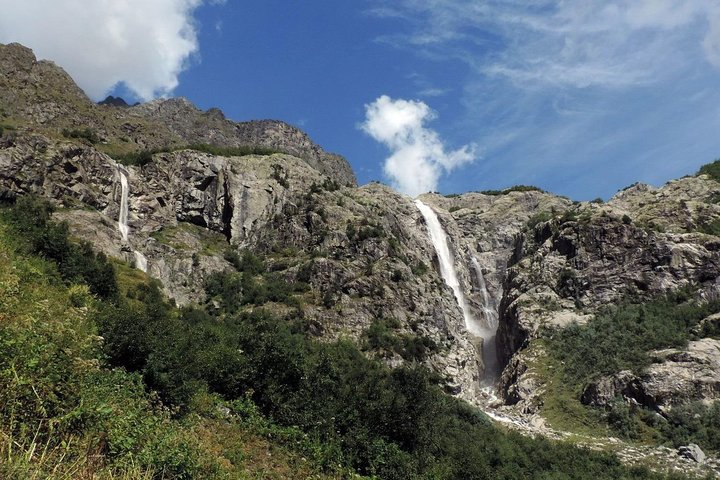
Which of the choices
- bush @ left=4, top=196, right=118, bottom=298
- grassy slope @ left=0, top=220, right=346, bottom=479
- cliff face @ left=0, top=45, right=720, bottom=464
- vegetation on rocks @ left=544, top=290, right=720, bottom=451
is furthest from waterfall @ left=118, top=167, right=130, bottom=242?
grassy slope @ left=0, top=220, right=346, bottom=479

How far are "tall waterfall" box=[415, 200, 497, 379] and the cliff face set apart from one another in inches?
76.1

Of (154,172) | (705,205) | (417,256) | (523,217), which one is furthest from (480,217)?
(154,172)

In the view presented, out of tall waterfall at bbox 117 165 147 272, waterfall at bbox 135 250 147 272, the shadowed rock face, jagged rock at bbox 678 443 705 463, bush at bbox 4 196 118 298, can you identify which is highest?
the shadowed rock face

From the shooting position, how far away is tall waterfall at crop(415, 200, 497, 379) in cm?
8869

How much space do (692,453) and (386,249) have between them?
1957 inches

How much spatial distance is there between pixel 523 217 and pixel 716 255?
53.9 metres

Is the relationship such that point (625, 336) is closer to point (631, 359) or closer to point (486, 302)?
point (631, 359)

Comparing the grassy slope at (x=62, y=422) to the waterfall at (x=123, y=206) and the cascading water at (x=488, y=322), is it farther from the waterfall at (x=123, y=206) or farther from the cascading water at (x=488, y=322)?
the cascading water at (x=488, y=322)

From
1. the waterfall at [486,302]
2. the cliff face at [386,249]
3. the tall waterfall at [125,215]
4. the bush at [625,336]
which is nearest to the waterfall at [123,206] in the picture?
the tall waterfall at [125,215]

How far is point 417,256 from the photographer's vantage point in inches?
3834

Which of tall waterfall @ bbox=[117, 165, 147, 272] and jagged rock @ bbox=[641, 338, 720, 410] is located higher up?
tall waterfall @ bbox=[117, 165, 147, 272]

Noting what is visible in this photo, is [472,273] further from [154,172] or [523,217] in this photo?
[154,172]

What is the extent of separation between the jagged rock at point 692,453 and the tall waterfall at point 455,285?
125 ft

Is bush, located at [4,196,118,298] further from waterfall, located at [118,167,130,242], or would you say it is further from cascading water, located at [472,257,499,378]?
cascading water, located at [472,257,499,378]
